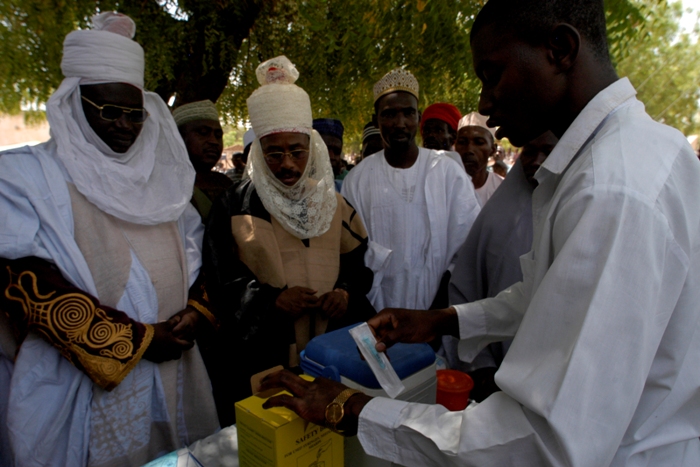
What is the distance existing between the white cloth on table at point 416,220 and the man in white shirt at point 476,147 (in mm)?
1398

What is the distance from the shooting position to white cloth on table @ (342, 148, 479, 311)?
3.29m

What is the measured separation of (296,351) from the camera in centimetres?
230

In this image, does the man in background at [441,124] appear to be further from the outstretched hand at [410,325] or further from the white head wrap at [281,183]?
the outstretched hand at [410,325]

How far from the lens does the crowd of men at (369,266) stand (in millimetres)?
869

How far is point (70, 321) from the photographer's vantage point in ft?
5.43

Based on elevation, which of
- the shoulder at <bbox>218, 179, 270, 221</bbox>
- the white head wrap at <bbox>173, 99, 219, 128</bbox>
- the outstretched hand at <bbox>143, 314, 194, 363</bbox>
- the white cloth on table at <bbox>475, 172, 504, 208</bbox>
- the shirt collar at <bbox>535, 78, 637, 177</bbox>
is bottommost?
the outstretched hand at <bbox>143, 314, 194, 363</bbox>

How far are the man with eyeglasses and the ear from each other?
1.51 m

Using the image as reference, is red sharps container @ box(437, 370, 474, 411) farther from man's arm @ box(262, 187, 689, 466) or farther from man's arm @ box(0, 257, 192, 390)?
man's arm @ box(0, 257, 192, 390)

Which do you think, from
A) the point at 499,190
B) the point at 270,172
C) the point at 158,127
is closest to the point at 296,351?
the point at 270,172

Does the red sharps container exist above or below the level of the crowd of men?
below

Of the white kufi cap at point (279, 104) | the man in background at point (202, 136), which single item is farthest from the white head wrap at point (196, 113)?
the white kufi cap at point (279, 104)

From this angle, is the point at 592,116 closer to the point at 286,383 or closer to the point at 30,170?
the point at 286,383

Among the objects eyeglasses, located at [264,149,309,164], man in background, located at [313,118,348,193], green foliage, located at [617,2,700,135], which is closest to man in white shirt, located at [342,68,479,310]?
man in background, located at [313,118,348,193]

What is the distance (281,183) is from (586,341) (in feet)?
6.09
